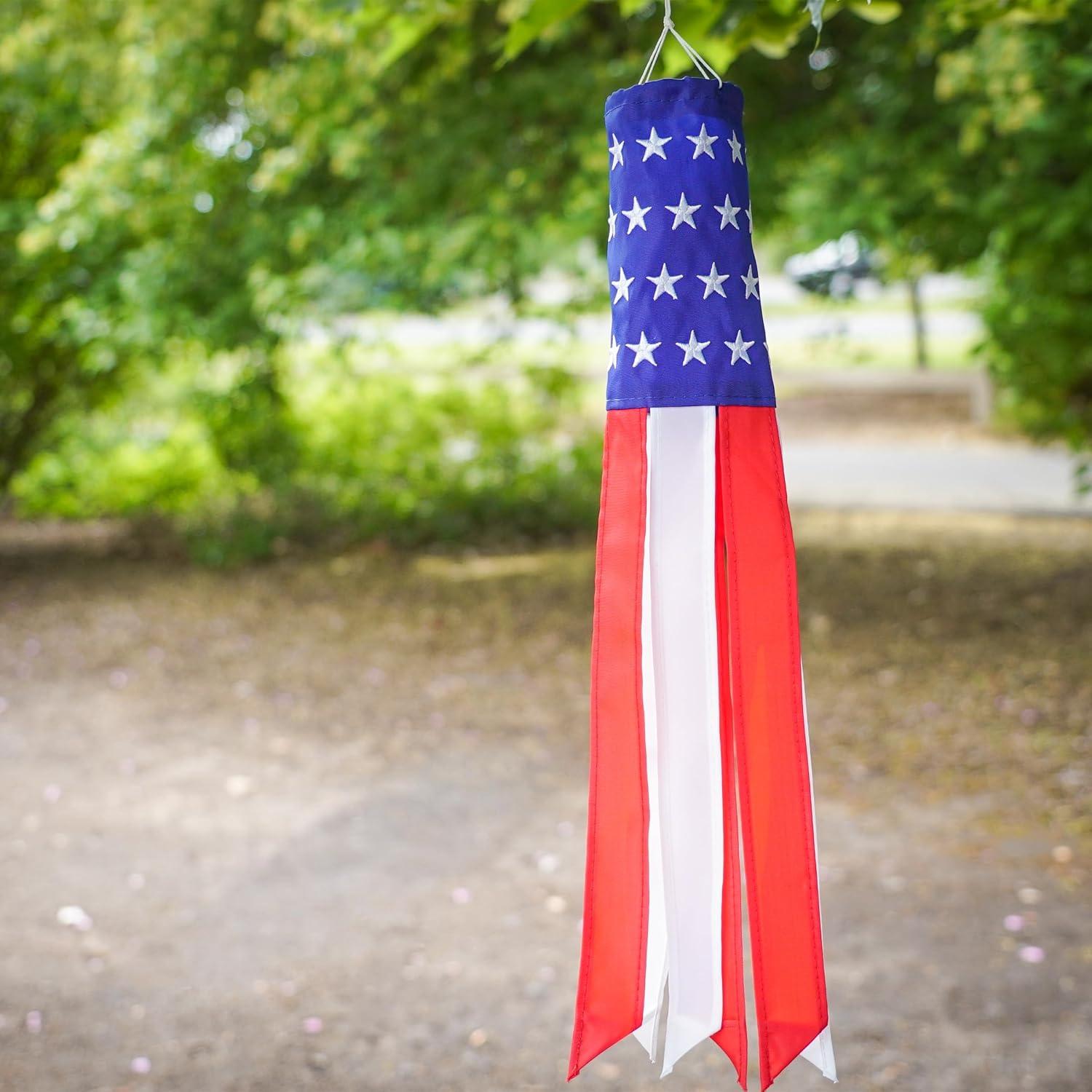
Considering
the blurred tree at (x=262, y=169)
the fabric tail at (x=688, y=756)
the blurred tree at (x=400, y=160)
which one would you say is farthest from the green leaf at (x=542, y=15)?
the blurred tree at (x=262, y=169)

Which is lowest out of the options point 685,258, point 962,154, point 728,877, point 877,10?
point 728,877

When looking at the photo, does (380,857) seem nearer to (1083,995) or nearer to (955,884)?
(955,884)

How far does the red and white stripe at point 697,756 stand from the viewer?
186 cm

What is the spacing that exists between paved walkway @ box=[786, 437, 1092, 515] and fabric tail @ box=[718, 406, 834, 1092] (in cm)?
721

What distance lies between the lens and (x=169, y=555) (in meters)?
8.82

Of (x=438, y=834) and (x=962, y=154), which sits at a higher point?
(x=962, y=154)

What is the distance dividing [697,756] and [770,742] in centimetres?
12

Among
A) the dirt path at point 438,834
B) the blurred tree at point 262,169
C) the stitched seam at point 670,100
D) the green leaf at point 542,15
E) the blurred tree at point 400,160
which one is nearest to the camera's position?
the stitched seam at point 670,100

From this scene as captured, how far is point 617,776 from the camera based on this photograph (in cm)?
192

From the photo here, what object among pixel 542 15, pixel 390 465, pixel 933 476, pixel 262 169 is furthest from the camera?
pixel 933 476

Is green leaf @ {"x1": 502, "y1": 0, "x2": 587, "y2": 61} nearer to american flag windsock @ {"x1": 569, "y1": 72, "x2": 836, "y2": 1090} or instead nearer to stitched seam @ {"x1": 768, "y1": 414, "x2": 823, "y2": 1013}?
american flag windsock @ {"x1": 569, "y1": 72, "x2": 836, "y2": 1090}

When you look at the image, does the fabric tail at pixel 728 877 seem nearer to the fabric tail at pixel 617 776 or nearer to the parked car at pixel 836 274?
the fabric tail at pixel 617 776

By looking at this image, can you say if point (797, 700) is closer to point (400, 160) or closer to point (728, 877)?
point (728, 877)

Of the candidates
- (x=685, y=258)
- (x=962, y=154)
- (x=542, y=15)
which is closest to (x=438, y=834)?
(x=542, y=15)
